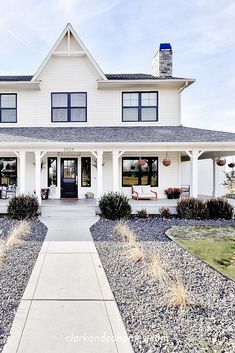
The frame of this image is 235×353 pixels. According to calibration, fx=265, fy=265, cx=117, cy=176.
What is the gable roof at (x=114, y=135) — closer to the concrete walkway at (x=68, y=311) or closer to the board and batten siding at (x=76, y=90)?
the board and batten siding at (x=76, y=90)

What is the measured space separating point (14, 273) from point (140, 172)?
36.5ft

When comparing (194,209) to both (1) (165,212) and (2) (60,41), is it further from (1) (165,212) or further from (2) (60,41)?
(2) (60,41)

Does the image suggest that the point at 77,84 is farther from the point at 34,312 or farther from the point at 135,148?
the point at 34,312

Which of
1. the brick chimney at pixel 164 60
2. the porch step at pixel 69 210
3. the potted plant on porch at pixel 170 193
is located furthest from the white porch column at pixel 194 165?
the brick chimney at pixel 164 60

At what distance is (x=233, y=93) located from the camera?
27000 millimetres

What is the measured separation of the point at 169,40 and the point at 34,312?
1853 cm

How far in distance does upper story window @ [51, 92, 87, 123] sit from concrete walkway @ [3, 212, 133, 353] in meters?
10.5

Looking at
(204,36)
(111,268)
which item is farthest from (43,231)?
(204,36)

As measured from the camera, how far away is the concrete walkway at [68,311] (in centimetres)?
329

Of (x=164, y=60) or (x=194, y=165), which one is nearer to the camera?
(x=194, y=165)

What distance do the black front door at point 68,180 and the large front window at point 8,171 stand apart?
288cm

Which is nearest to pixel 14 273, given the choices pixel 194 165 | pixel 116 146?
pixel 116 146

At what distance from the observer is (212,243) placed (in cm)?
824

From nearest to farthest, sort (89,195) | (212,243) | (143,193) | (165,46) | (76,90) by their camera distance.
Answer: (212,243) → (143,193) → (89,195) → (76,90) → (165,46)
